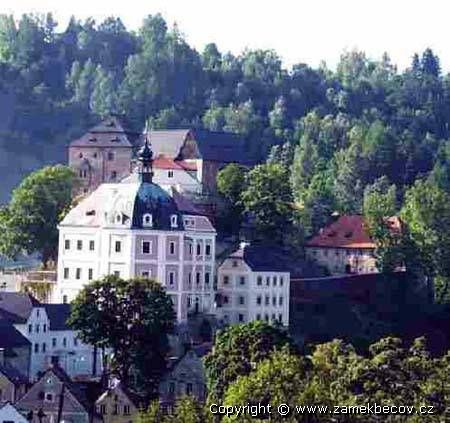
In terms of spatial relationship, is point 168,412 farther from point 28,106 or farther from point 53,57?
point 53,57

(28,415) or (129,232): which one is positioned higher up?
(129,232)

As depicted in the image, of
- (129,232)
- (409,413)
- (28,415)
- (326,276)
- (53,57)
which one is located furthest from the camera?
(53,57)

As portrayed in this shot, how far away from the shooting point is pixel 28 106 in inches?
5246

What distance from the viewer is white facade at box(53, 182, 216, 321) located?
77.9 m

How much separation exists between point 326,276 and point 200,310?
40.7 ft

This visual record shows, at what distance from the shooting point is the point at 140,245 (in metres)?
77.8

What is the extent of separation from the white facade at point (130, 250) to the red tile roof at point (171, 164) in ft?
45.5

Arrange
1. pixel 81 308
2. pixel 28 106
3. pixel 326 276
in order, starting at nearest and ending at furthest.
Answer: pixel 81 308 < pixel 326 276 < pixel 28 106

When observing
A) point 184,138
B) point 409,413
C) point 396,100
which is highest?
point 396,100

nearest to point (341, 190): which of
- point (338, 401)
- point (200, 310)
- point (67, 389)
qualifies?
point (200, 310)

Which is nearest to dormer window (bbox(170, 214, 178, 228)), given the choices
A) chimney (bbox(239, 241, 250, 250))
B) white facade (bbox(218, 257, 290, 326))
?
white facade (bbox(218, 257, 290, 326))

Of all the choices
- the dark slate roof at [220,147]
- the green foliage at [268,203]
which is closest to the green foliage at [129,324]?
the green foliage at [268,203]

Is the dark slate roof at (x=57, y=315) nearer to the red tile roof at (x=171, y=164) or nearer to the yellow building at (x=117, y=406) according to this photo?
the yellow building at (x=117, y=406)

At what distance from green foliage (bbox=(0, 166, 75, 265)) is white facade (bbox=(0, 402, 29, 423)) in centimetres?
2208
